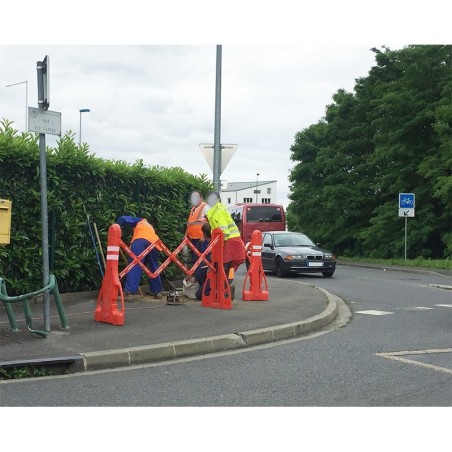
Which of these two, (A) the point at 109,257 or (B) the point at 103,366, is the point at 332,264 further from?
(B) the point at 103,366

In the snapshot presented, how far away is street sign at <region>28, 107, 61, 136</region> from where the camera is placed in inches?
295

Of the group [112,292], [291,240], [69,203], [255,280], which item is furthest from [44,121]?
[291,240]

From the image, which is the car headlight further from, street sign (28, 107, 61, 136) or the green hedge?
street sign (28, 107, 61, 136)

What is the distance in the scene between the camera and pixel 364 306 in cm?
1202

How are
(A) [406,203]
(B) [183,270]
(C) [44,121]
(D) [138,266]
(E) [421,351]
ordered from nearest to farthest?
(E) [421,351], (C) [44,121], (D) [138,266], (B) [183,270], (A) [406,203]

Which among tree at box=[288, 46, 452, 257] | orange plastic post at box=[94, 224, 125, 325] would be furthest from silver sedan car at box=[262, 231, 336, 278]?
orange plastic post at box=[94, 224, 125, 325]

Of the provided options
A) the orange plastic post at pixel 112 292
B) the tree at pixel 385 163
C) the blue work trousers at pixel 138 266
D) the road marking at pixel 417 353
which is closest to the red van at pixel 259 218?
the tree at pixel 385 163

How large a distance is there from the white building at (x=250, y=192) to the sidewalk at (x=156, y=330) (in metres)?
104

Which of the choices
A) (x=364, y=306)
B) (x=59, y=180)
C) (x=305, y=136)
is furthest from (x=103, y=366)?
(x=305, y=136)

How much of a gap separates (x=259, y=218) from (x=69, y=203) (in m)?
24.3

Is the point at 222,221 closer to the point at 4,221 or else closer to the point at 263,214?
the point at 4,221

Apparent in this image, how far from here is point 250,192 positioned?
118m

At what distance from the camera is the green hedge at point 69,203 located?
973cm

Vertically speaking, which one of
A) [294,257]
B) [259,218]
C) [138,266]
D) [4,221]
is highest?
[259,218]
